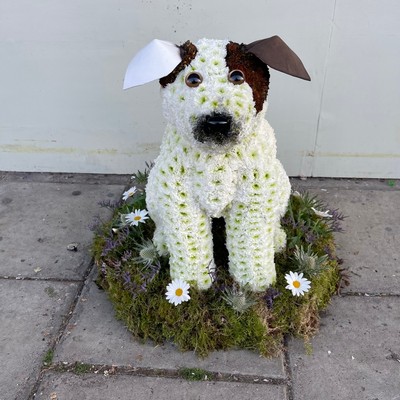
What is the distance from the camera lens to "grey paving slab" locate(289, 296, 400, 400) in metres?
2.13

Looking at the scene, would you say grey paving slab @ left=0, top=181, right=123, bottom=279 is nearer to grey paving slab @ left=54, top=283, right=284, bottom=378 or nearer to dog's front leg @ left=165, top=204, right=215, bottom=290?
grey paving slab @ left=54, top=283, right=284, bottom=378

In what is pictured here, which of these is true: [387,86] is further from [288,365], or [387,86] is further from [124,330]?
[124,330]

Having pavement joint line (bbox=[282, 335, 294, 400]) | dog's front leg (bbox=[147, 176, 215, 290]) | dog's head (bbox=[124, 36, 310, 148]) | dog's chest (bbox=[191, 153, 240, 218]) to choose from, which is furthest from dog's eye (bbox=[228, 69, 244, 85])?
pavement joint line (bbox=[282, 335, 294, 400])

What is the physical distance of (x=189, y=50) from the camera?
182 centimetres

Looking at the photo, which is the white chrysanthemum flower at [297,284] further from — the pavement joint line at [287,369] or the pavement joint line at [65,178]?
the pavement joint line at [65,178]

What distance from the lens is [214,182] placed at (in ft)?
6.68

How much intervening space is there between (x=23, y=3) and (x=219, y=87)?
7.82ft

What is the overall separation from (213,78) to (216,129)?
20 centimetres

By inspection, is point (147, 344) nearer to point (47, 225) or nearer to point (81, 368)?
point (81, 368)

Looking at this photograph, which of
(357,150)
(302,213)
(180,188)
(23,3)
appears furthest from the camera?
(357,150)

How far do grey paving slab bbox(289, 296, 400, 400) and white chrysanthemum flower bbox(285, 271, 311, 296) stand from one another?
28 cm

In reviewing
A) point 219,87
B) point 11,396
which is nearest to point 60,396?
point 11,396

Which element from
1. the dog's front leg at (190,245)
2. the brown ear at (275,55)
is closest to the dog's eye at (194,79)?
the brown ear at (275,55)

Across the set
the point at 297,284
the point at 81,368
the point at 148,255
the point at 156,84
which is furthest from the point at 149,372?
the point at 156,84
